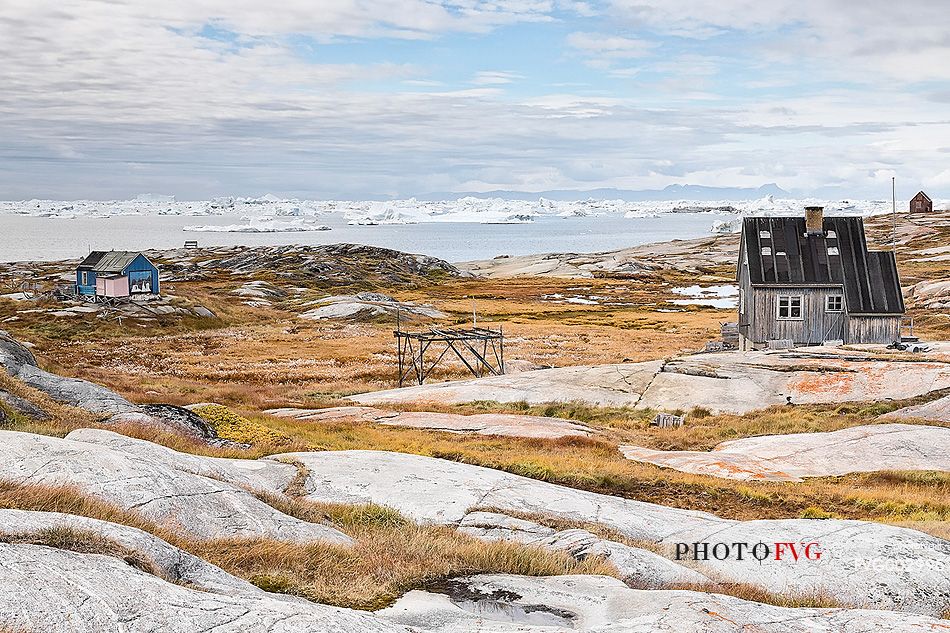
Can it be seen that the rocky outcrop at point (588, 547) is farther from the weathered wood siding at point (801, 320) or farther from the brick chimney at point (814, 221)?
the brick chimney at point (814, 221)

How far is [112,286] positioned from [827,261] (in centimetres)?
6807

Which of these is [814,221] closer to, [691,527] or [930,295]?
[691,527]

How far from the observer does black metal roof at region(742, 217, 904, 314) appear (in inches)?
1912

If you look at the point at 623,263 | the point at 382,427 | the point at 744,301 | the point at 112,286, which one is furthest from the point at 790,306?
the point at 623,263

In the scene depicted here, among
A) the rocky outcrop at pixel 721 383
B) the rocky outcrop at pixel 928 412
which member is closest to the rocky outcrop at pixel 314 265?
the rocky outcrop at pixel 721 383

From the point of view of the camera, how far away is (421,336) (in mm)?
47781

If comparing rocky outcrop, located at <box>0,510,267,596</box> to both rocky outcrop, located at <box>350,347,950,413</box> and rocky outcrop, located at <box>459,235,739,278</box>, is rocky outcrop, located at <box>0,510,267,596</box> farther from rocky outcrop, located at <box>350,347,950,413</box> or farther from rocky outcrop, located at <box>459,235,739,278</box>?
rocky outcrop, located at <box>459,235,739,278</box>

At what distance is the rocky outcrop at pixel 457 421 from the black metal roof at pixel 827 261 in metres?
23.1

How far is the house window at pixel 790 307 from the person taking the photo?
162ft

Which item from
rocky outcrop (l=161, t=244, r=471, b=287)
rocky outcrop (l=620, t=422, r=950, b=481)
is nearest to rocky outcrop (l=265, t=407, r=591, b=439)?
rocky outcrop (l=620, t=422, r=950, b=481)

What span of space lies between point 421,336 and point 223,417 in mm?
23665

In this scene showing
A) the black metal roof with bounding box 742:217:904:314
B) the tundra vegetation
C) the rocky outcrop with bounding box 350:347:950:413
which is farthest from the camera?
the black metal roof with bounding box 742:217:904:314

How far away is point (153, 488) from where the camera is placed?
11789 millimetres

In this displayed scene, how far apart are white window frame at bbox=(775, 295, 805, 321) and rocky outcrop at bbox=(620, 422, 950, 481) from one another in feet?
70.8
